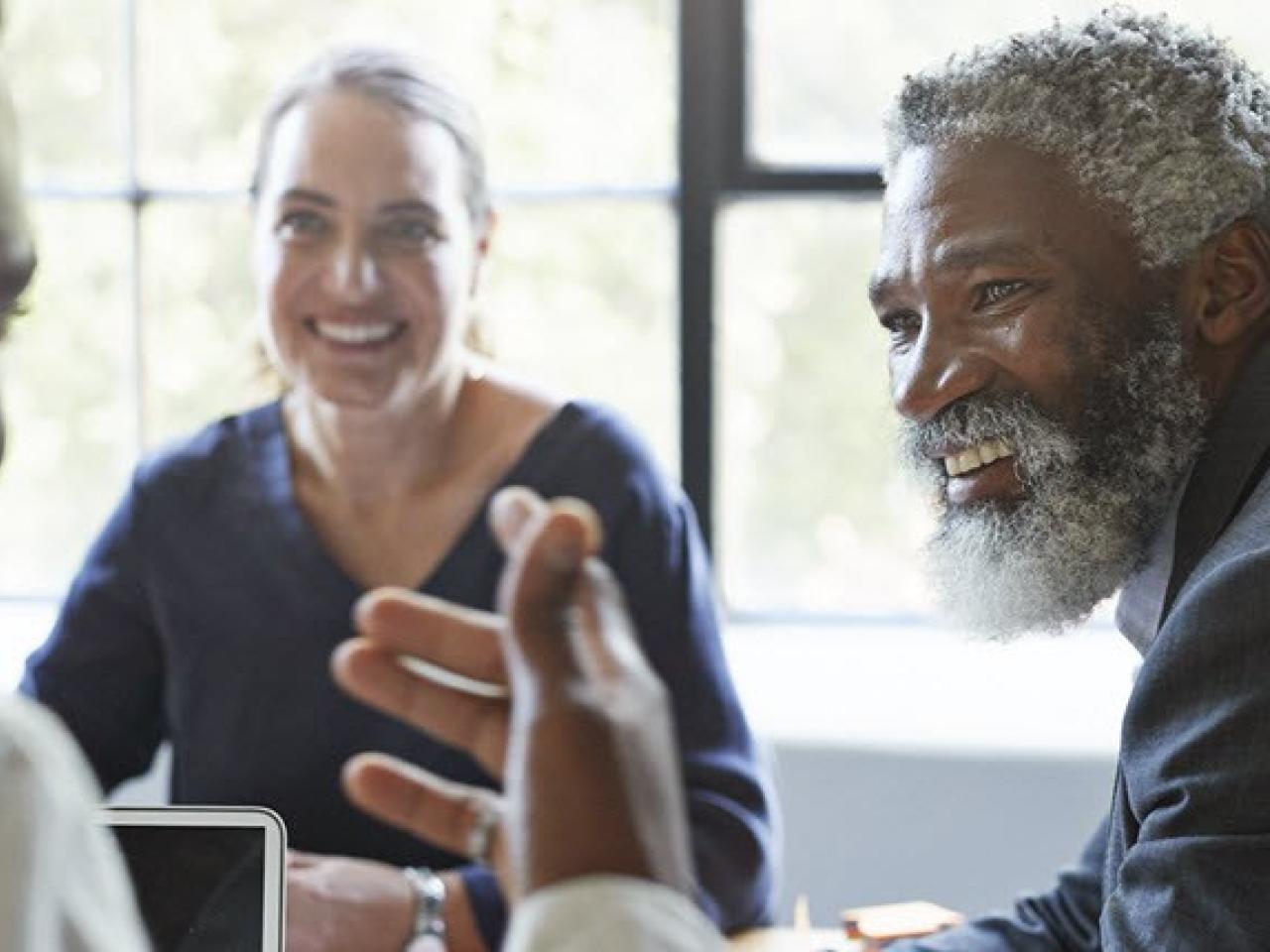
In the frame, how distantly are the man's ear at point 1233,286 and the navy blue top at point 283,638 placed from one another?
1.96 feet

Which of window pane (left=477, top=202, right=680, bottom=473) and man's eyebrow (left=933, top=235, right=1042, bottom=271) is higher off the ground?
man's eyebrow (left=933, top=235, right=1042, bottom=271)

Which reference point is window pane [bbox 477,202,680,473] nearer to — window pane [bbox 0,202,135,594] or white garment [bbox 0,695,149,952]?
window pane [bbox 0,202,135,594]

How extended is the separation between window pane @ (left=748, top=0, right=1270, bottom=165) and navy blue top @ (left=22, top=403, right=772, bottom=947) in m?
A: 0.53

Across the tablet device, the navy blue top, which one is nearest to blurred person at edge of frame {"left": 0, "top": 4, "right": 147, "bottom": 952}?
the tablet device

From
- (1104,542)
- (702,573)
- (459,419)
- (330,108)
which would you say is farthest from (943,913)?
(330,108)

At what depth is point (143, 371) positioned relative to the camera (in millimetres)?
2320

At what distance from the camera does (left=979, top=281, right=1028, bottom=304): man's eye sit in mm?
1203

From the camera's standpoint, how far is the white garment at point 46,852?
A: 367 millimetres

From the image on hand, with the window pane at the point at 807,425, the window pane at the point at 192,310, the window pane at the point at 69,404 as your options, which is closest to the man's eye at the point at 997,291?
the window pane at the point at 807,425

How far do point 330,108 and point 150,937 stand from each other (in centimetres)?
115

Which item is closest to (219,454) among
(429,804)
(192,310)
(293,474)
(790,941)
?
(293,474)

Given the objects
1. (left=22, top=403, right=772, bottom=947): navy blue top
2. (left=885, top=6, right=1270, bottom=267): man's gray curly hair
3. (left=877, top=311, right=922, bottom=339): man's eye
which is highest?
(left=885, top=6, right=1270, bottom=267): man's gray curly hair

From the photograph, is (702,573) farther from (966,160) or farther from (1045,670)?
(966,160)

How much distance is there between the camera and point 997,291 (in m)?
1.21
